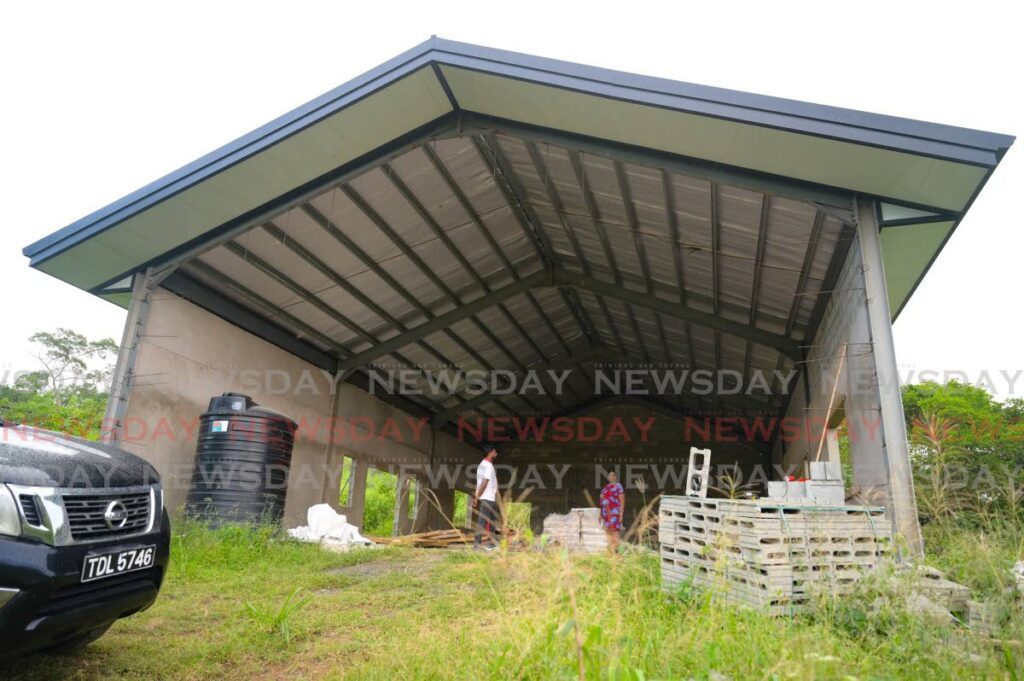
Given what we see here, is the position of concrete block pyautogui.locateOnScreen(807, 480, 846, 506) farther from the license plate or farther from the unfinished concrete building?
the license plate

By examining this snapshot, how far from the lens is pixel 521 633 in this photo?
317cm

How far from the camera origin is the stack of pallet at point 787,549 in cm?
452

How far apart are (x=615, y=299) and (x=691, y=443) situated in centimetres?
1076

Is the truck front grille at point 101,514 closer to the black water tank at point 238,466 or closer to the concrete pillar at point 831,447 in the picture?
the black water tank at point 238,466

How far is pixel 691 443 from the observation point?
24.6 m

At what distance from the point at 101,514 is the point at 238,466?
7.45 metres

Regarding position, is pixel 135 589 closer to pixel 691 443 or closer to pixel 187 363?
pixel 187 363

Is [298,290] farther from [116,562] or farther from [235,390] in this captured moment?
[116,562]

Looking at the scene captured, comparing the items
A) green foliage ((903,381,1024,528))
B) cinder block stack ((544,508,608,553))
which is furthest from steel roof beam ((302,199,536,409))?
green foliage ((903,381,1024,528))

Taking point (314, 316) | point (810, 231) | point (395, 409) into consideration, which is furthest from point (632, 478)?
point (810, 231)

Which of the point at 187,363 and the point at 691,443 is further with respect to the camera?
the point at 691,443

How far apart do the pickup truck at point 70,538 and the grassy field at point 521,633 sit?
84 cm

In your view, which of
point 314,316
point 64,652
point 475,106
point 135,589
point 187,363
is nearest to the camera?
point 135,589

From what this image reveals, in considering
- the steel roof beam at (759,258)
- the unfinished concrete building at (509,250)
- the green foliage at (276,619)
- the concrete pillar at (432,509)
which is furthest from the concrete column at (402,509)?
the green foliage at (276,619)
